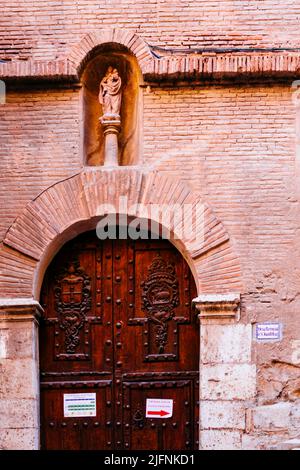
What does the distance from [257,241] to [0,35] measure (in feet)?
9.43

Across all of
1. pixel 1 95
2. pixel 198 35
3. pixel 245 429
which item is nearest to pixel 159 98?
pixel 198 35

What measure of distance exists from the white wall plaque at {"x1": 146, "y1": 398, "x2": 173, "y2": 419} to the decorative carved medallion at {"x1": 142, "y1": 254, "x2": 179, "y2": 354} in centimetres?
42

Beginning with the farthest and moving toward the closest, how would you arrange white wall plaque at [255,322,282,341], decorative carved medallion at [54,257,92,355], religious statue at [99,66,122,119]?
religious statue at [99,66,122,119], decorative carved medallion at [54,257,92,355], white wall plaque at [255,322,282,341]

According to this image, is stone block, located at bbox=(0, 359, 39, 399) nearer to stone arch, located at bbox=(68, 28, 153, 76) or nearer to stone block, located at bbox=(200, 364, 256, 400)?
stone block, located at bbox=(200, 364, 256, 400)

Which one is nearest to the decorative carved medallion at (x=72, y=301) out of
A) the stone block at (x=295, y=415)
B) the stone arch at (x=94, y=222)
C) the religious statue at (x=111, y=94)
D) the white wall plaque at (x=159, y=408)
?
the stone arch at (x=94, y=222)

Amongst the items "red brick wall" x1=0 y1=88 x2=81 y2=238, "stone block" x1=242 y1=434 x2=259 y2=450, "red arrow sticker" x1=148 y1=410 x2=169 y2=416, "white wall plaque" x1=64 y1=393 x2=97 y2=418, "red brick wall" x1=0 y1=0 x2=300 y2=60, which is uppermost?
"red brick wall" x1=0 y1=0 x2=300 y2=60

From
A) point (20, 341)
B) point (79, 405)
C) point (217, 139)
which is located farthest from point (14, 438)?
point (217, 139)

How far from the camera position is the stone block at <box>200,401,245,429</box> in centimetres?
717

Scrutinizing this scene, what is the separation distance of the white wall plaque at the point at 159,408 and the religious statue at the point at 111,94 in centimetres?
248

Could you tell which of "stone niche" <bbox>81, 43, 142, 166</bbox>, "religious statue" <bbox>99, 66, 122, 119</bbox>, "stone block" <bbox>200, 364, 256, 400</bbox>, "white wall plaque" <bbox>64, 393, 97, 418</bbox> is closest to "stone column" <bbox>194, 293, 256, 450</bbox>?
"stone block" <bbox>200, 364, 256, 400</bbox>

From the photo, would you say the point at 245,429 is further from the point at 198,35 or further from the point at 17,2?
the point at 17,2

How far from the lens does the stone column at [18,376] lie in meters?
7.19

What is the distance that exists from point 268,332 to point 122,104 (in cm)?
240
